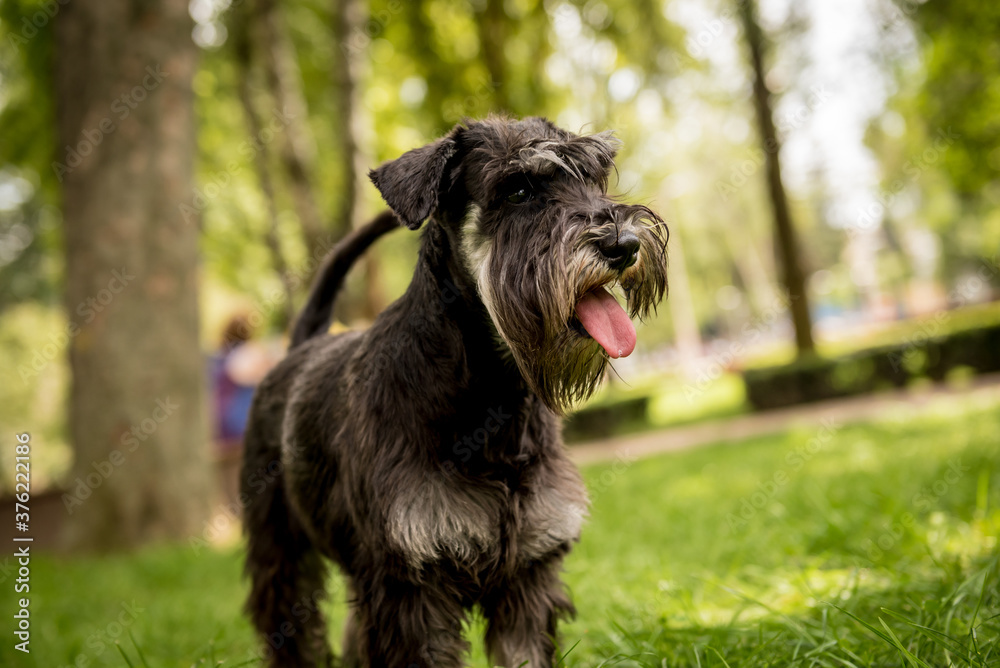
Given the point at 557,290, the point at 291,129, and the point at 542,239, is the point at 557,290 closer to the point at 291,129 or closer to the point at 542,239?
the point at 542,239

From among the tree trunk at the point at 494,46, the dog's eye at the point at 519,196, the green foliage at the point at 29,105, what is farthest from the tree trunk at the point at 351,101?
the dog's eye at the point at 519,196

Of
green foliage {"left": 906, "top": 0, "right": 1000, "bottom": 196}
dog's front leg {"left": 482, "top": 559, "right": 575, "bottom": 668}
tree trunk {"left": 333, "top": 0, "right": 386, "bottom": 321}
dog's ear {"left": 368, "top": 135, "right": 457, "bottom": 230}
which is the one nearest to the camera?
dog's ear {"left": 368, "top": 135, "right": 457, "bottom": 230}

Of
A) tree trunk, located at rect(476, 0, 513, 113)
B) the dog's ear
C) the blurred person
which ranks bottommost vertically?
the blurred person

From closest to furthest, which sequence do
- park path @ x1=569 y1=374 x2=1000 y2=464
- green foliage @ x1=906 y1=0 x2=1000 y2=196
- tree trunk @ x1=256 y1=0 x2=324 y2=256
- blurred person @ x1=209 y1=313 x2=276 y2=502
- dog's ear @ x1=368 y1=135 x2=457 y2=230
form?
dog's ear @ x1=368 y1=135 x2=457 y2=230 < blurred person @ x1=209 y1=313 x2=276 y2=502 < green foliage @ x1=906 y1=0 x2=1000 y2=196 < park path @ x1=569 y1=374 x2=1000 y2=464 < tree trunk @ x1=256 y1=0 x2=324 y2=256

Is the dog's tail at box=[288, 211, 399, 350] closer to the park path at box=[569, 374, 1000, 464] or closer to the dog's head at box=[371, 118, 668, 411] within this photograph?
the dog's head at box=[371, 118, 668, 411]

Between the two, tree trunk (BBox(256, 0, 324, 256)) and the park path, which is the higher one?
tree trunk (BBox(256, 0, 324, 256))

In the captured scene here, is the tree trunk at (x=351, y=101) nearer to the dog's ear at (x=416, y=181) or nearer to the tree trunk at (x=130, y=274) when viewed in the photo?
the tree trunk at (x=130, y=274)

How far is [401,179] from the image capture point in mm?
2385

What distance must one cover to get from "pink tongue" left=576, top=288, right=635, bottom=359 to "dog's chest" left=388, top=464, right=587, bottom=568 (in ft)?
1.91

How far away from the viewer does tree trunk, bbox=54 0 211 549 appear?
7684mm

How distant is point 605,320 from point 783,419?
12033mm

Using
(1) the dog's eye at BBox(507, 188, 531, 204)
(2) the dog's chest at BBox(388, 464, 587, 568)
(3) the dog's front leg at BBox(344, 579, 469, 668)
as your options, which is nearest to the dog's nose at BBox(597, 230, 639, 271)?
(1) the dog's eye at BBox(507, 188, 531, 204)

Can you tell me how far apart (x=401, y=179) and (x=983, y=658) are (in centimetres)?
233

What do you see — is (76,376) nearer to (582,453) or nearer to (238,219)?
(582,453)
